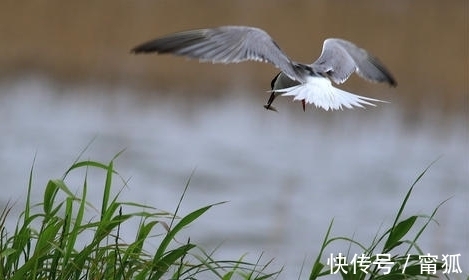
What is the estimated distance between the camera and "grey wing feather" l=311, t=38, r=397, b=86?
5.20 metres

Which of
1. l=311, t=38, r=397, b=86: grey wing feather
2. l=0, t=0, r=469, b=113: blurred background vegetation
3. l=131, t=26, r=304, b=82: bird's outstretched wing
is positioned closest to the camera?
l=131, t=26, r=304, b=82: bird's outstretched wing

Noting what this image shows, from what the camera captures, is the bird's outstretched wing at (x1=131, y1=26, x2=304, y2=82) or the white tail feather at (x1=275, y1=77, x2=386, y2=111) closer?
the white tail feather at (x1=275, y1=77, x2=386, y2=111)

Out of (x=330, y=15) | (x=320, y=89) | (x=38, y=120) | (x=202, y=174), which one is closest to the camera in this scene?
(x=320, y=89)

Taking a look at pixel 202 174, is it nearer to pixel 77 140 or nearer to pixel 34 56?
pixel 77 140

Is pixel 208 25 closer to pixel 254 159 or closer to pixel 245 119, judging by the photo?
pixel 245 119

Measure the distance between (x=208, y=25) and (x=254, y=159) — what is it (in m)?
2.12

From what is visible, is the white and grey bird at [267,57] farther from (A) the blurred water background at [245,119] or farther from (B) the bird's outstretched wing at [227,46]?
(A) the blurred water background at [245,119]

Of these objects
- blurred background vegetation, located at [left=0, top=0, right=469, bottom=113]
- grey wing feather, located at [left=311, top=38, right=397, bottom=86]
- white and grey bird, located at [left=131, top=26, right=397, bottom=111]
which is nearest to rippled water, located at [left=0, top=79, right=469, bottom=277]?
blurred background vegetation, located at [left=0, top=0, right=469, bottom=113]

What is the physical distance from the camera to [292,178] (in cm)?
1269

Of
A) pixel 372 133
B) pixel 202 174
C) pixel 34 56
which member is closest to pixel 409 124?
pixel 372 133

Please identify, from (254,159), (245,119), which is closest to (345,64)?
(254,159)

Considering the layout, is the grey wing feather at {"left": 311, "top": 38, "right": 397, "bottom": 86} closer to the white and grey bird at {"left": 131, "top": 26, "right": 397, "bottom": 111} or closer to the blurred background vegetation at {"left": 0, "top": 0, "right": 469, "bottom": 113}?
the white and grey bird at {"left": 131, "top": 26, "right": 397, "bottom": 111}

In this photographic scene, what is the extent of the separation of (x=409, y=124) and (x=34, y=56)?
13.2ft

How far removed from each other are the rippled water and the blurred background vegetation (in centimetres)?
23
